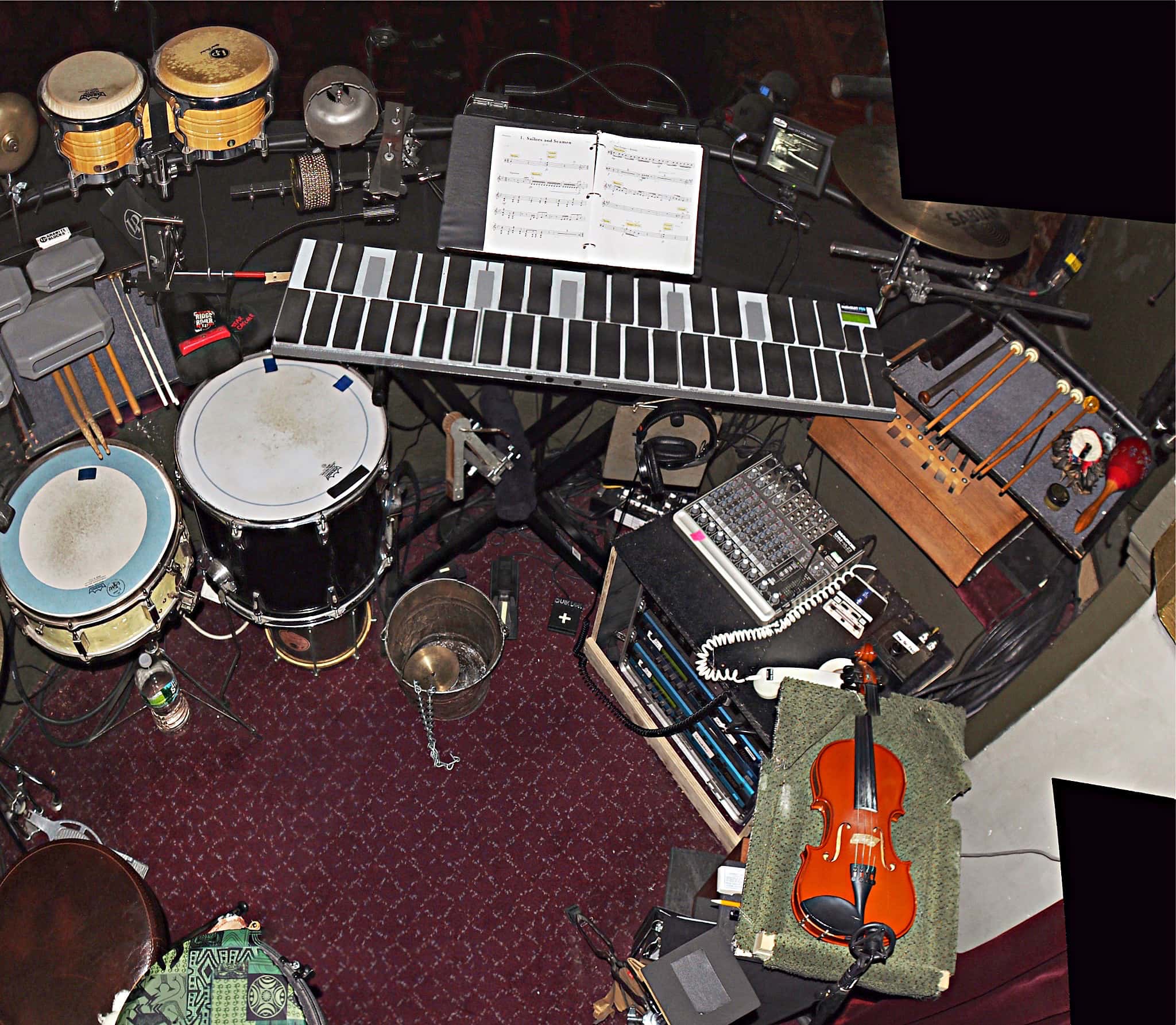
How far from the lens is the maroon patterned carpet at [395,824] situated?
13.8 feet

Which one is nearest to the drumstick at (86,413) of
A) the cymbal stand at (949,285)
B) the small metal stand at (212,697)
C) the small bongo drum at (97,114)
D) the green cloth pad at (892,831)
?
the small bongo drum at (97,114)

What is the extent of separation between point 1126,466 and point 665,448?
1.61 metres

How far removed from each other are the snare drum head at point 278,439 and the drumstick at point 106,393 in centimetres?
42

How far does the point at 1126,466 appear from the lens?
11.1ft

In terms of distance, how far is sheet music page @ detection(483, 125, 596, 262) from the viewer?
12.3 ft

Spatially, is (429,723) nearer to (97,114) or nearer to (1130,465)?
(97,114)

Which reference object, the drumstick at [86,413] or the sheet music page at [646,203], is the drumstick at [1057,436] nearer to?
the sheet music page at [646,203]

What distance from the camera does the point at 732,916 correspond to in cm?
351

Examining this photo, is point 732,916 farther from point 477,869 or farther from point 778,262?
point 778,262

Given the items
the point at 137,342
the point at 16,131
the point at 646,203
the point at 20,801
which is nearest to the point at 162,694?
the point at 20,801

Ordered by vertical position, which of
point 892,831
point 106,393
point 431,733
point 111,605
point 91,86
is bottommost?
point 431,733

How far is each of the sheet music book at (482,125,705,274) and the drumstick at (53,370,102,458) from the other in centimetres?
157

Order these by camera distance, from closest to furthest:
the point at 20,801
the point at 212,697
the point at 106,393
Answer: the point at 106,393 → the point at 20,801 → the point at 212,697

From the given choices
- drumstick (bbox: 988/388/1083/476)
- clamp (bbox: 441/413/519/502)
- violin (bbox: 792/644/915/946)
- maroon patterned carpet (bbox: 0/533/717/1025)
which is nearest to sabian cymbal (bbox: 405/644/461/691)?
maroon patterned carpet (bbox: 0/533/717/1025)
